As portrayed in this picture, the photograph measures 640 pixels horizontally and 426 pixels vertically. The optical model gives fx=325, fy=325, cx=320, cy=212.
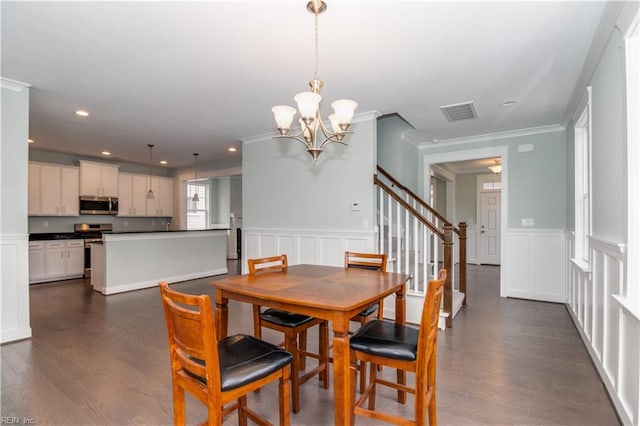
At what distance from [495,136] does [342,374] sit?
4.83 meters

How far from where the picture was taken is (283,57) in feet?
8.97

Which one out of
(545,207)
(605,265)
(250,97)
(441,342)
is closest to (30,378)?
(250,97)

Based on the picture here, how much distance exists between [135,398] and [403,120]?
427 centimetres

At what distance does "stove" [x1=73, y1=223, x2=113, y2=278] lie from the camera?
666 centimetres

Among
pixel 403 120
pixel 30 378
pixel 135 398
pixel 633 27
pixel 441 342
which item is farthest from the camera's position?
pixel 403 120

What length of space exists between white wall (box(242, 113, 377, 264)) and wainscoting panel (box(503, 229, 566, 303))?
255cm

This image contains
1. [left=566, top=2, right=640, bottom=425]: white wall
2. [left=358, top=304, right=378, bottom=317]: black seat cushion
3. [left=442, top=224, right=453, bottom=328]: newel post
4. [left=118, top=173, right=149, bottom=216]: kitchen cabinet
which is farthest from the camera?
[left=118, top=173, right=149, bottom=216]: kitchen cabinet

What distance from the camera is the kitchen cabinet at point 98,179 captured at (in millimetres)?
6926

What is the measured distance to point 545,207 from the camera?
4.81m

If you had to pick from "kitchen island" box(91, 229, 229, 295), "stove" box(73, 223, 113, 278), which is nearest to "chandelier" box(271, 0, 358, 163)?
"kitchen island" box(91, 229, 229, 295)

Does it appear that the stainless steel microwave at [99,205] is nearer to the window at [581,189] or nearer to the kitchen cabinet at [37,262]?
the kitchen cabinet at [37,262]

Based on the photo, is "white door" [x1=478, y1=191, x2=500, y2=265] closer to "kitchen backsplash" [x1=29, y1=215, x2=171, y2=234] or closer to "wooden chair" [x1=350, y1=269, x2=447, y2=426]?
"wooden chair" [x1=350, y1=269, x2=447, y2=426]

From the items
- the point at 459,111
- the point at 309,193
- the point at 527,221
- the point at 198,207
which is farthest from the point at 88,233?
the point at 527,221

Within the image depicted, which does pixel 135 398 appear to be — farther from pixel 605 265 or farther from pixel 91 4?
pixel 605 265
